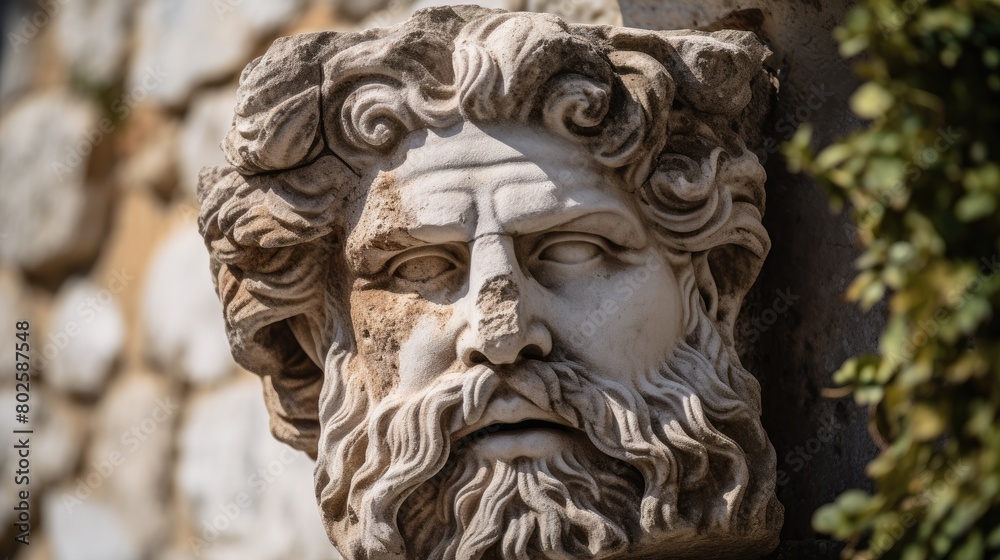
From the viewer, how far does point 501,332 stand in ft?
5.51

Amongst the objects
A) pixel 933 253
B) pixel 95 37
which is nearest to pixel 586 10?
pixel 933 253

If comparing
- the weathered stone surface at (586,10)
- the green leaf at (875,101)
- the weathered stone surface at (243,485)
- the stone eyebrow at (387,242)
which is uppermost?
the green leaf at (875,101)

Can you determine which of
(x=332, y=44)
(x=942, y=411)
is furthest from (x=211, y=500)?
(x=942, y=411)

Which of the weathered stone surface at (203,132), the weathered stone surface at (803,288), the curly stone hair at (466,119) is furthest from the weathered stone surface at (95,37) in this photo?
the weathered stone surface at (803,288)

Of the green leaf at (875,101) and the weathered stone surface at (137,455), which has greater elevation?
the green leaf at (875,101)

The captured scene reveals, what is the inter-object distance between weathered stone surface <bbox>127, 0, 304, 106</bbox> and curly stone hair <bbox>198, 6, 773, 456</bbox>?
3.78ft

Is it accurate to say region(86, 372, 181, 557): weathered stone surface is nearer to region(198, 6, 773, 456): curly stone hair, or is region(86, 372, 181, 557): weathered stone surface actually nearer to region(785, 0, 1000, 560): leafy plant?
region(198, 6, 773, 456): curly stone hair

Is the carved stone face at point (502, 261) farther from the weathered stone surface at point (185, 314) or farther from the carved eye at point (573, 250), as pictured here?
the weathered stone surface at point (185, 314)

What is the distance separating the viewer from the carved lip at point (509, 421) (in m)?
1.70

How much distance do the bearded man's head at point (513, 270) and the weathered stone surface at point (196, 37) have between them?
1.17 m

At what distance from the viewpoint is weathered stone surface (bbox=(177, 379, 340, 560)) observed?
8.86ft

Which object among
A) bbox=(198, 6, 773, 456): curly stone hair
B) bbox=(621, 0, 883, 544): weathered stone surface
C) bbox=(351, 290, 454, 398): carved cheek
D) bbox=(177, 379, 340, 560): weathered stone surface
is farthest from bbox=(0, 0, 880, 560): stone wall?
bbox=(351, 290, 454, 398): carved cheek

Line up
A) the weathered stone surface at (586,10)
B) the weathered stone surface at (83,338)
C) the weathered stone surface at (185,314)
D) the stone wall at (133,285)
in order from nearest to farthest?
1. the weathered stone surface at (586,10)
2. the stone wall at (133,285)
3. the weathered stone surface at (185,314)
4. the weathered stone surface at (83,338)

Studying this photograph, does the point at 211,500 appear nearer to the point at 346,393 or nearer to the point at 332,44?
the point at 346,393
